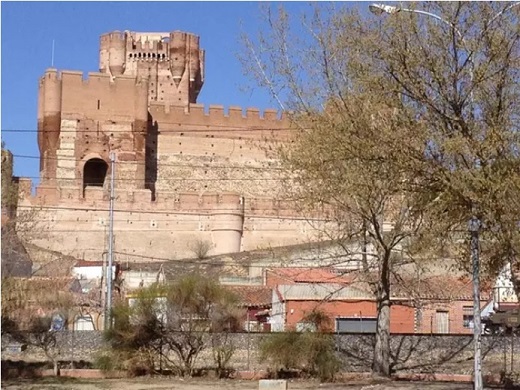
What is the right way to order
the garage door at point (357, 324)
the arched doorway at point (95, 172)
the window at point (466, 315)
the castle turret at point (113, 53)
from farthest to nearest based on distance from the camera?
the castle turret at point (113, 53) → the arched doorway at point (95, 172) → the window at point (466, 315) → the garage door at point (357, 324)

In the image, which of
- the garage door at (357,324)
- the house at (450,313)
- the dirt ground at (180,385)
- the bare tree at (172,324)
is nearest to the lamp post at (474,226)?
the dirt ground at (180,385)

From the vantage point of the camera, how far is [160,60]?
7862 cm

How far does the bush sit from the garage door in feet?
26.1

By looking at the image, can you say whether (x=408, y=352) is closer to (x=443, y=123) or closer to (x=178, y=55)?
(x=443, y=123)

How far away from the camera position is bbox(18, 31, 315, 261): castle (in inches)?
2215

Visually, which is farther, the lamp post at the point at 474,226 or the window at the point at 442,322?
the window at the point at 442,322

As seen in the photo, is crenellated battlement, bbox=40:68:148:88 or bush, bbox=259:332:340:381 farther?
crenellated battlement, bbox=40:68:148:88

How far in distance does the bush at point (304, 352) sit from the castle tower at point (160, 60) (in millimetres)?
55709

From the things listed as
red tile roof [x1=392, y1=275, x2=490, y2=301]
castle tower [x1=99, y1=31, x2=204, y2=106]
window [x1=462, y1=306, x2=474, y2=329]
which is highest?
castle tower [x1=99, y1=31, x2=204, y2=106]

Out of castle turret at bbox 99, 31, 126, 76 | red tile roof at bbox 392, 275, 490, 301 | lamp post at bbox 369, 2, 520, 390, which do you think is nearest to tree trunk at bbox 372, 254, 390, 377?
red tile roof at bbox 392, 275, 490, 301

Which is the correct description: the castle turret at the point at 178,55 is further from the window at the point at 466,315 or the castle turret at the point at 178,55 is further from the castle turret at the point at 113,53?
the window at the point at 466,315

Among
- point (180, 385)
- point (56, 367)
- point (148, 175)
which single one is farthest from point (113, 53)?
point (180, 385)

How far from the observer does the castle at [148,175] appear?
56250 mm

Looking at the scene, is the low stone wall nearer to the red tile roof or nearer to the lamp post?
the red tile roof
